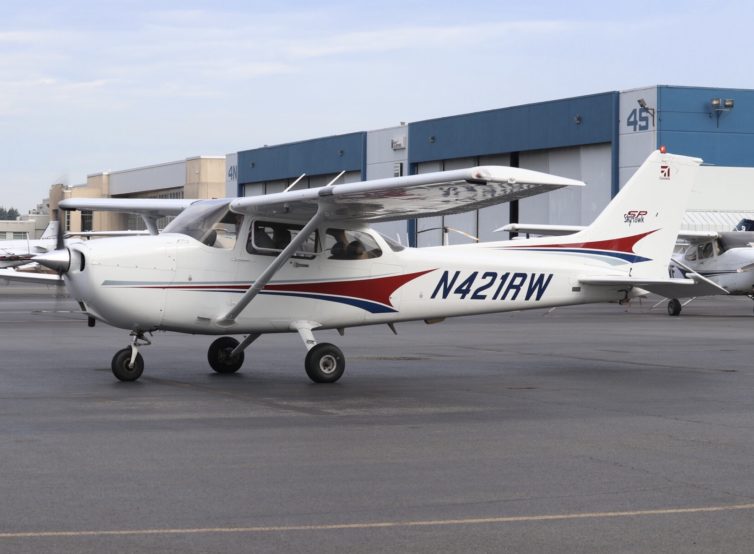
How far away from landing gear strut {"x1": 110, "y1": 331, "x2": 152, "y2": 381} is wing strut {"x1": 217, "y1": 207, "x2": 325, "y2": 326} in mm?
959

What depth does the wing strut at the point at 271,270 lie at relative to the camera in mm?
13295

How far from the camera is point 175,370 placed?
49.3ft

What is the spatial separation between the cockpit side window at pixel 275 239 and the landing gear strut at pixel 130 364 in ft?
5.44

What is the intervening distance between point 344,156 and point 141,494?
197ft

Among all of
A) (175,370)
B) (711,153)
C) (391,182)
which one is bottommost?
(175,370)

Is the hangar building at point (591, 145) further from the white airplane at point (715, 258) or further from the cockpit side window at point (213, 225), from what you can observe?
the cockpit side window at point (213, 225)

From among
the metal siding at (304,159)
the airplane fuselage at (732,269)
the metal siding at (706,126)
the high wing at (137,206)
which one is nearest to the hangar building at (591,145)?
the metal siding at (706,126)

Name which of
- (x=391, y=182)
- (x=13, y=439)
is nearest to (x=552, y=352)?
(x=391, y=182)

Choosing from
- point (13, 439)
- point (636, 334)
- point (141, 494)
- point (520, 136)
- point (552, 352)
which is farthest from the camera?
point (520, 136)

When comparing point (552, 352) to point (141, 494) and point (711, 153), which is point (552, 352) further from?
point (711, 153)

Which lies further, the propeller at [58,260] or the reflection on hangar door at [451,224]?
the reflection on hangar door at [451,224]

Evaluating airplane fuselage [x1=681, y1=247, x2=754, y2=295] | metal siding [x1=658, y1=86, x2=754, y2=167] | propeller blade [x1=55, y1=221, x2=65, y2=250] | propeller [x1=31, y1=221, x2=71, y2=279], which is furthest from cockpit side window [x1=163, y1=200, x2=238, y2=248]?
metal siding [x1=658, y1=86, x2=754, y2=167]

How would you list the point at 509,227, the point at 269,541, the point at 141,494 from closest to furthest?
the point at 269,541 → the point at 141,494 → the point at 509,227

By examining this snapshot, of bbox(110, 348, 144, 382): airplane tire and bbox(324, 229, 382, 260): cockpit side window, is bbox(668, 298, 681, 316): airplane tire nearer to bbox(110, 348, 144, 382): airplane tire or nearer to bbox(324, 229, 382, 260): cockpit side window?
bbox(324, 229, 382, 260): cockpit side window
